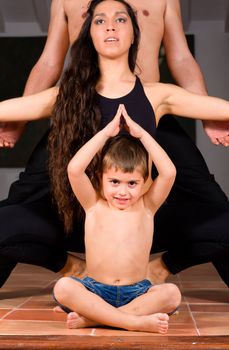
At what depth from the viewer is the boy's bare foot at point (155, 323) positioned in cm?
245

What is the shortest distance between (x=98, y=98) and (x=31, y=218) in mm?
622

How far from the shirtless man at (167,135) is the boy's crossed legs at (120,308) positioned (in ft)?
1.70

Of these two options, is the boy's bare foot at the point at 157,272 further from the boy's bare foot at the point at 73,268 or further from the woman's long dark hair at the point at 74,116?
the woman's long dark hair at the point at 74,116

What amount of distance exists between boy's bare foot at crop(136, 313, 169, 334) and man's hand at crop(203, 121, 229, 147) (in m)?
0.92

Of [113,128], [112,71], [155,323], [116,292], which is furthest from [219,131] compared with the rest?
[155,323]

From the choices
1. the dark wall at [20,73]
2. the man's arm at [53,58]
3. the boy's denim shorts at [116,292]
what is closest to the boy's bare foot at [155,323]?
the boy's denim shorts at [116,292]

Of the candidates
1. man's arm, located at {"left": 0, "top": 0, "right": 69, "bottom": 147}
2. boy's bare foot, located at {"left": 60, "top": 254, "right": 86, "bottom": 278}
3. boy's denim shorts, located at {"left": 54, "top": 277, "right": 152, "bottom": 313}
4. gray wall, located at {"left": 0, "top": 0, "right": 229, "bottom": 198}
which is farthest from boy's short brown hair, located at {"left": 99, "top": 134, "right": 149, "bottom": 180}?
gray wall, located at {"left": 0, "top": 0, "right": 229, "bottom": 198}

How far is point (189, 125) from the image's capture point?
8734mm

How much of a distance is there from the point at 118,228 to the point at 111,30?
820 millimetres

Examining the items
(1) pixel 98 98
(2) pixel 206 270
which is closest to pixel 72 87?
(1) pixel 98 98

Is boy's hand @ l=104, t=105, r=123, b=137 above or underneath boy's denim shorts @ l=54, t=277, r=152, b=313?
→ above

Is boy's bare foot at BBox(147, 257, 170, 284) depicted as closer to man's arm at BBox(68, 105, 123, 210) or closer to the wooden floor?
the wooden floor

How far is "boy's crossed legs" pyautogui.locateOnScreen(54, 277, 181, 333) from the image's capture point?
2.48 meters

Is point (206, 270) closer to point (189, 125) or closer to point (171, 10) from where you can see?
point (171, 10)
